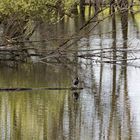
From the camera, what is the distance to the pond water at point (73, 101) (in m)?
10.3

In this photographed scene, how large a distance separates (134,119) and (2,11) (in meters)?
5.45

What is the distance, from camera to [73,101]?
12641 mm

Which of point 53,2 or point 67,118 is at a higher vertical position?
point 53,2

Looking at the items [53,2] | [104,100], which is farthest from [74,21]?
[104,100]

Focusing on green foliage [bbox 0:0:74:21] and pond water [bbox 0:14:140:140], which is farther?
green foliage [bbox 0:0:74:21]

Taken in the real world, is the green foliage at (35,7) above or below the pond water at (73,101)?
above

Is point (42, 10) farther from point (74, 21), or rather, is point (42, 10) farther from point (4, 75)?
point (74, 21)

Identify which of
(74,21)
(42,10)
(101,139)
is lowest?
(101,139)

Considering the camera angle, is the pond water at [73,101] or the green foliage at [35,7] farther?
the green foliage at [35,7]

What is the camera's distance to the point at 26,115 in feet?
37.2

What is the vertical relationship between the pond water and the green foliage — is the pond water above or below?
below

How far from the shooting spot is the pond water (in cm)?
1031

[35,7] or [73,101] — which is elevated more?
[35,7]

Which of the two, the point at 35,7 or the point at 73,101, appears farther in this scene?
the point at 35,7
